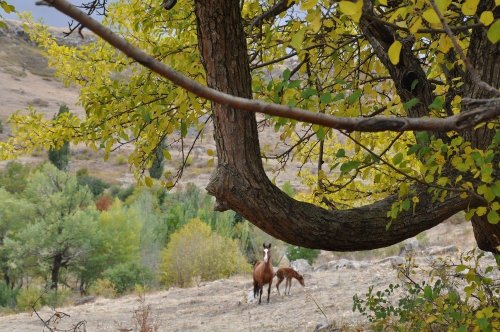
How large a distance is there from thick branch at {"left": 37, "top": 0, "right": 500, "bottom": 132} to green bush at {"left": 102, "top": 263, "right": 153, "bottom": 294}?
19.7 m

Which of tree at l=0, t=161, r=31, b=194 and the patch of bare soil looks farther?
tree at l=0, t=161, r=31, b=194

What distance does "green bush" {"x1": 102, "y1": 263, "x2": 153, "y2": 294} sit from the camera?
66.5ft

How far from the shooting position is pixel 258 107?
91 centimetres

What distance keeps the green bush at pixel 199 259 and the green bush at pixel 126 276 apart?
2.26ft

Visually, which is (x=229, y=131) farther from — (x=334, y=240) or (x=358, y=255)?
(x=358, y=255)

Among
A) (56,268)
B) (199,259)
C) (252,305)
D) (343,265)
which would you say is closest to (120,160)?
(56,268)

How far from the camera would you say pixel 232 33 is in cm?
295

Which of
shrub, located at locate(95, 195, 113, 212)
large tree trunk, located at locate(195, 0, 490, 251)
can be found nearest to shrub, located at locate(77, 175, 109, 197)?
shrub, located at locate(95, 195, 113, 212)

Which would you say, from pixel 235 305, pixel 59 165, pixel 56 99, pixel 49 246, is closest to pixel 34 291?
pixel 49 246

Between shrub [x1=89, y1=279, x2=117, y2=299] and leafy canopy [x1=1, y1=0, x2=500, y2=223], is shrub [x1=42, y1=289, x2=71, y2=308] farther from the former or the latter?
leafy canopy [x1=1, y1=0, x2=500, y2=223]

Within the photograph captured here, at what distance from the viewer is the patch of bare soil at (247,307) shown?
938cm

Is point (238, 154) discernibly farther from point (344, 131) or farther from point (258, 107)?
point (258, 107)

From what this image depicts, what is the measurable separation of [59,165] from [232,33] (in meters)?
45.7

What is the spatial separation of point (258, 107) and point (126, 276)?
20.4m
